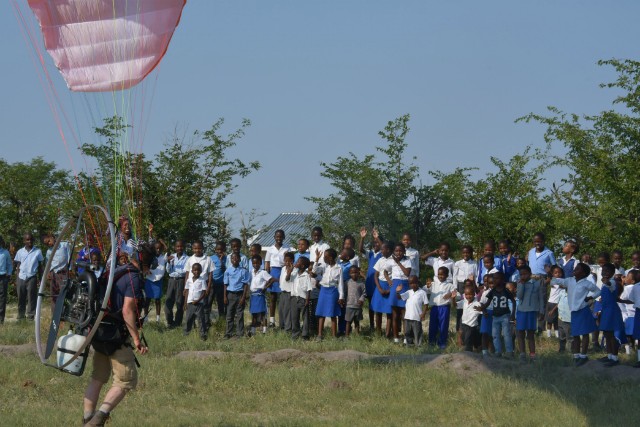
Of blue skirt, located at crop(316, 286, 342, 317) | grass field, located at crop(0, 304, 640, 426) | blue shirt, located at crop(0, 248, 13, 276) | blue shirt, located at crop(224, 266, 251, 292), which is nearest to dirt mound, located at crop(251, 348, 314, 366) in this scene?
grass field, located at crop(0, 304, 640, 426)

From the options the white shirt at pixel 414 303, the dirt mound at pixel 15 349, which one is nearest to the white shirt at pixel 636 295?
the white shirt at pixel 414 303

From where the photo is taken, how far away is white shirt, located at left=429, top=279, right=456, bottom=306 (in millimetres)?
14688

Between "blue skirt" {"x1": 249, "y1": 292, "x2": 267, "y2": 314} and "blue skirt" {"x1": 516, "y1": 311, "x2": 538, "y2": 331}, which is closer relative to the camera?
"blue skirt" {"x1": 516, "y1": 311, "x2": 538, "y2": 331}

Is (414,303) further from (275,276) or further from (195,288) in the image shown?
(195,288)

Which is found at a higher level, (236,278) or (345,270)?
(345,270)

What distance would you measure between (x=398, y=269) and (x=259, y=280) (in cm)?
250

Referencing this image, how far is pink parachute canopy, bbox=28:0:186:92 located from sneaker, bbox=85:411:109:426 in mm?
5435

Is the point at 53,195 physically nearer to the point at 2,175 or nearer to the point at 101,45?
the point at 2,175

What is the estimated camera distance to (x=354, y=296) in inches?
599

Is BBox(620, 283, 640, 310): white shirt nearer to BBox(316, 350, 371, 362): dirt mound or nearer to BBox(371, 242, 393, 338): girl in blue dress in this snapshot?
BBox(316, 350, 371, 362): dirt mound

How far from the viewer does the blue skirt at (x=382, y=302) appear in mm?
15133

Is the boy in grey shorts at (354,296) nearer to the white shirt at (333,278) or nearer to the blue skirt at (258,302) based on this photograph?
the white shirt at (333,278)

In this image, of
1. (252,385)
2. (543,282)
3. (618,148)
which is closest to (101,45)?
(252,385)

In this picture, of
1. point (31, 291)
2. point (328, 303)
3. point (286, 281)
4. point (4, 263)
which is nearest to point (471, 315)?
point (328, 303)
